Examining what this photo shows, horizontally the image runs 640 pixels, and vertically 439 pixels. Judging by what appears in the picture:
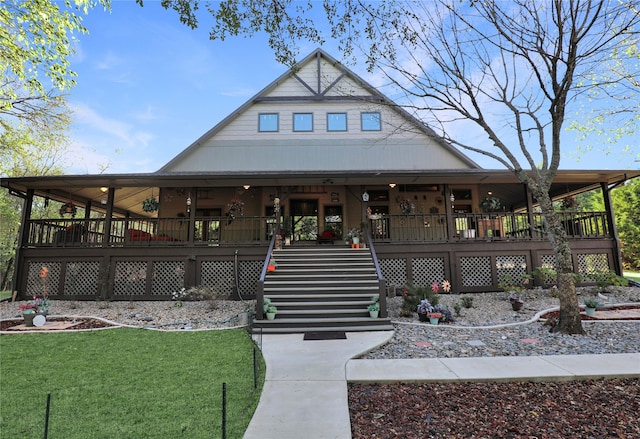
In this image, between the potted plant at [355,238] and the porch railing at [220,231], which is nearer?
the potted plant at [355,238]

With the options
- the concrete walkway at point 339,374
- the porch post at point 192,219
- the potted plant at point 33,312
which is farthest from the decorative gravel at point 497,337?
the potted plant at point 33,312

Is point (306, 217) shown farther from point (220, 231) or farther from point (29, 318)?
point (29, 318)

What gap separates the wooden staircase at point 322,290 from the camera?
294 inches

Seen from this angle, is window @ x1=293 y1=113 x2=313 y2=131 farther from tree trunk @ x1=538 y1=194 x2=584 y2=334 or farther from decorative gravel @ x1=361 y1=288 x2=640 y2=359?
tree trunk @ x1=538 y1=194 x2=584 y2=334

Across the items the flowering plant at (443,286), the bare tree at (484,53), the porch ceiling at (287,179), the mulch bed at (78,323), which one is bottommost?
the mulch bed at (78,323)

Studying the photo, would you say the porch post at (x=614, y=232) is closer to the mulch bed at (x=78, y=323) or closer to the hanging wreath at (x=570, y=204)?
the hanging wreath at (x=570, y=204)

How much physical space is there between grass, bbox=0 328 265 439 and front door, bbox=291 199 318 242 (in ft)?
28.0

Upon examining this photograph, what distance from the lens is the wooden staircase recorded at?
7.46 metres

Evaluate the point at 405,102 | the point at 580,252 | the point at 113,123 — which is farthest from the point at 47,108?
the point at 580,252

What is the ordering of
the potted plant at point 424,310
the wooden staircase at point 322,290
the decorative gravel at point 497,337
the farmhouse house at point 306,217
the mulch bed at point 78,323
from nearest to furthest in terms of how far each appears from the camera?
the decorative gravel at point 497,337 < the wooden staircase at point 322,290 < the potted plant at point 424,310 < the mulch bed at point 78,323 < the farmhouse house at point 306,217

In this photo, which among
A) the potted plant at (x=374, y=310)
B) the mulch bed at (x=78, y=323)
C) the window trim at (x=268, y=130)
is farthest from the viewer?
the window trim at (x=268, y=130)

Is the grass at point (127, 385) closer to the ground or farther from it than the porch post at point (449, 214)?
closer to the ground

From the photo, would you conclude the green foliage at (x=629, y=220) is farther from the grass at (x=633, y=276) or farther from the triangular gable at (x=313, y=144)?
the triangular gable at (x=313, y=144)

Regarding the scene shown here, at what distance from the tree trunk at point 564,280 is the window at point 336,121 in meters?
8.81
